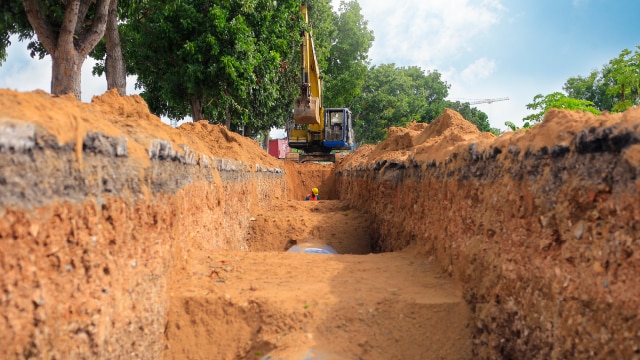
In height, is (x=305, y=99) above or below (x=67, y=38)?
above

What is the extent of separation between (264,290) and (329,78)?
27.8m

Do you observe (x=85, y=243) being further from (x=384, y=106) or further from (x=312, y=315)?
(x=384, y=106)

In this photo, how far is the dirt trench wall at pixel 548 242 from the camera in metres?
2.81

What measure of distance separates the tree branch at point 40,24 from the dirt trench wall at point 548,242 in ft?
26.2

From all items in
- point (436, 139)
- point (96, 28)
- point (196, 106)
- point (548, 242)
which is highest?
point (96, 28)

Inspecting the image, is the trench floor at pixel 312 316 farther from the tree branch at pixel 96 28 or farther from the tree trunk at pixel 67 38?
the tree branch at pixel 96 28

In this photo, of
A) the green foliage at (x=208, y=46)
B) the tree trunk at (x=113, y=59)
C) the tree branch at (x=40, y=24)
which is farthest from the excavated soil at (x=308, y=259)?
the green foliage at (x=208, y=46)

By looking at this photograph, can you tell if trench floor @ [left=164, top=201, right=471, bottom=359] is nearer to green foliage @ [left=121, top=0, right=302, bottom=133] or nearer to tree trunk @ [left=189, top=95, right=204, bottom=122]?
green foliage @ [left=121, top=0, right=302, bottom=133]

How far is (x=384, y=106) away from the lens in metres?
41.9

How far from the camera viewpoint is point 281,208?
1281 centimetres

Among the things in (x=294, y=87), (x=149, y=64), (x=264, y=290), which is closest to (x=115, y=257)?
(x=264, y=290)

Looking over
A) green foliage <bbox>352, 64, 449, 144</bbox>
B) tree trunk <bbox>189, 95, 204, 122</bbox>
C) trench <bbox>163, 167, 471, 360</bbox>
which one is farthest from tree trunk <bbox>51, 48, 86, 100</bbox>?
green foliage <bbox>352, 64, 449, 144</bbox>

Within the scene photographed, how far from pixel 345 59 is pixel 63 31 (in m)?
25.1

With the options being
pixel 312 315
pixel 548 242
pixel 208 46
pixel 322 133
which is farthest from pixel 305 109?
pixel 548 242
